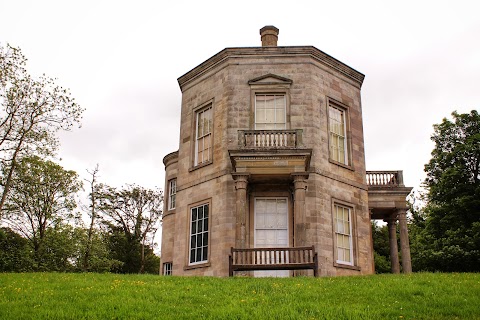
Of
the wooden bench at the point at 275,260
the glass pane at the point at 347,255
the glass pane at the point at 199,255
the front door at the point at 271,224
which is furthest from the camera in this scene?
the glass pane at the point at 199,255

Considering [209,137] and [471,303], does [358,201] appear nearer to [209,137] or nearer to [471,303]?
[209,137]

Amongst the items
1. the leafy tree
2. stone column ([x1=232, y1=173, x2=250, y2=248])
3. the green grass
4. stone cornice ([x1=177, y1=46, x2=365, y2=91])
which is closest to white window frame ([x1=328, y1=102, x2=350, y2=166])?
stone cornice ([x1=177, y1=46, x2=365, y2=91])

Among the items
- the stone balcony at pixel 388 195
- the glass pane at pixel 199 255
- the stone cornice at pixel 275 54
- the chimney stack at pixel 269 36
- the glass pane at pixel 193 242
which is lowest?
the glass pane at pixel 199 255

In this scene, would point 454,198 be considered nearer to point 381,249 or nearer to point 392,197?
point 392,197

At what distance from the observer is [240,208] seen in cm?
1830

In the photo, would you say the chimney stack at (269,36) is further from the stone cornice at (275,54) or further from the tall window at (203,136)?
the tall window at (203,136)

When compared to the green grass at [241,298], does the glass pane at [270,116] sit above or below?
above

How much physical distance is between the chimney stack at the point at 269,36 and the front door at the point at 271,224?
25.7ft

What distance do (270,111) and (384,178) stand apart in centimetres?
703

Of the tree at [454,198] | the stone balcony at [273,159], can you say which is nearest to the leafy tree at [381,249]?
the tree at [454,198]

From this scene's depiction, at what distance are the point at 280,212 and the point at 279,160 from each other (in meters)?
2.52

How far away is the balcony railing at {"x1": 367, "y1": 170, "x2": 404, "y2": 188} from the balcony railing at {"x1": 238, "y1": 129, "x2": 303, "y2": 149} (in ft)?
22.9

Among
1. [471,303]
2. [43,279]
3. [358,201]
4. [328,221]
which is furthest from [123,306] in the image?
[358,201]

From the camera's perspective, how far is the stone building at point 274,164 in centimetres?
1923
